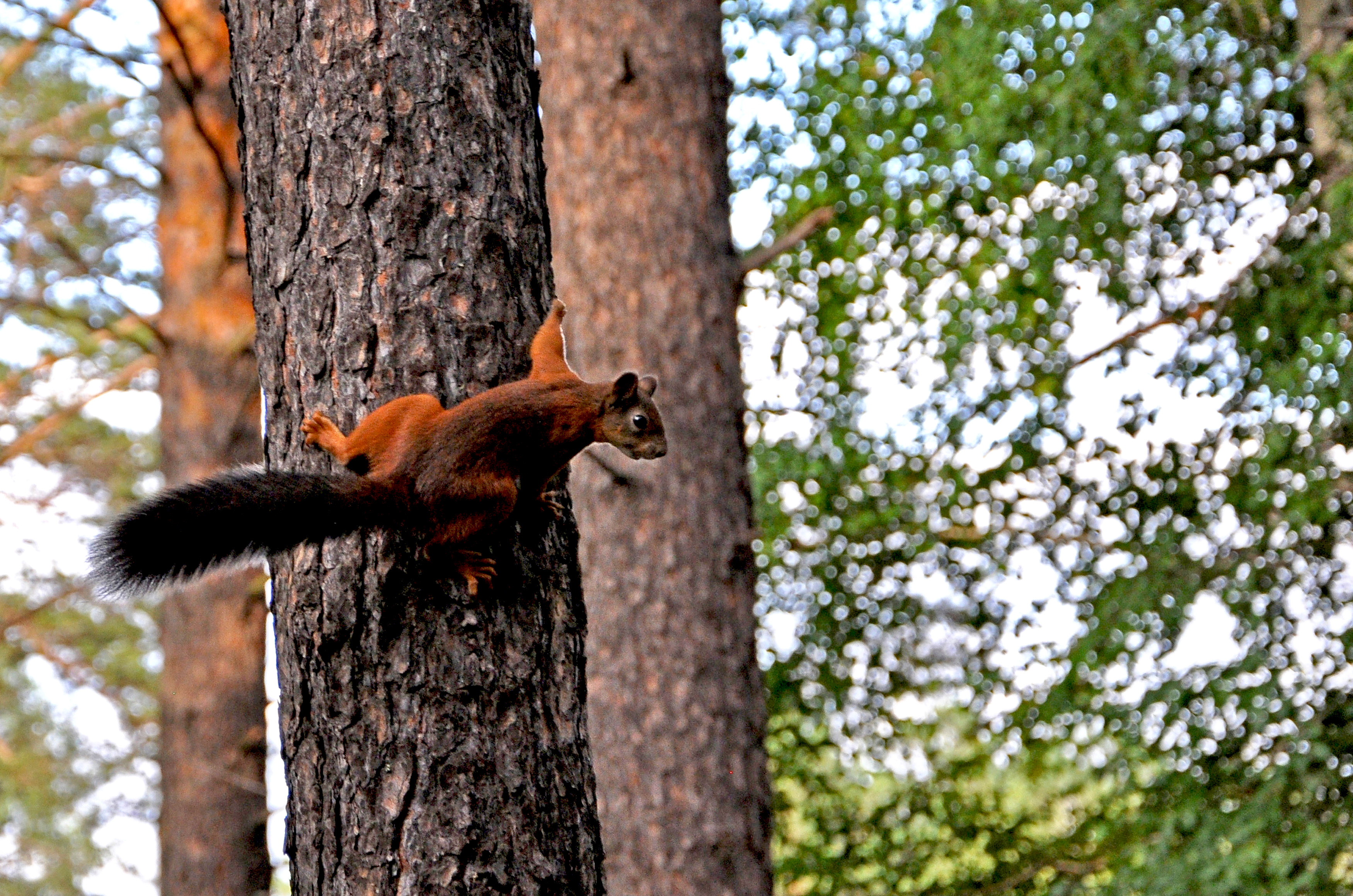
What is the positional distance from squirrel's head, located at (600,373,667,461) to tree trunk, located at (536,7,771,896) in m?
1.78

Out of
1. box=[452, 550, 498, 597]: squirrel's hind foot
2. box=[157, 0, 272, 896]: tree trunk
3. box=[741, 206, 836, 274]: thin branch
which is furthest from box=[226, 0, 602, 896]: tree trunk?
box=[157, 0, 272, 896]: tree trunk

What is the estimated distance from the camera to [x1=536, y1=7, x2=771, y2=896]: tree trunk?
3.98m

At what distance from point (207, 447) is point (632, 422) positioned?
Result: 3.94m

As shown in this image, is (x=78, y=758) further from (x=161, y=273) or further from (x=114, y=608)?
(x=161, y=273)

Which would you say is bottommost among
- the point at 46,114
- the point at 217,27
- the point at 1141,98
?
the point at 1141,98

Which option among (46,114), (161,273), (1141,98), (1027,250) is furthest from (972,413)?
(46,114)

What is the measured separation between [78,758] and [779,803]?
8.74 metres

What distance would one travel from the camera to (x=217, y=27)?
6109 millimetres

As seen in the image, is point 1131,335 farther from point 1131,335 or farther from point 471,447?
point 471,447

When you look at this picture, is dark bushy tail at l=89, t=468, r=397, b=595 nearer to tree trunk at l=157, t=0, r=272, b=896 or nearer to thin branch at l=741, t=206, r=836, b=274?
thin branch at l=741, t=206, r=836, b=274

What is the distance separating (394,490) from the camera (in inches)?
72.3

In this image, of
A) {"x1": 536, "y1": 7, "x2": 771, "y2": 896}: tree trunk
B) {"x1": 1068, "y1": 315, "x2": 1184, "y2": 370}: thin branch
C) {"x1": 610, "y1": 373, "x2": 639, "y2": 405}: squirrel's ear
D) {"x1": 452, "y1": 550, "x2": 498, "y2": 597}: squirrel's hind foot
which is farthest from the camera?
{"x1": 1068, "y1": 315, "x2": 1184, "y2": 370}: thin branch

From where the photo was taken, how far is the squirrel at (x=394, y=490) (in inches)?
68.0

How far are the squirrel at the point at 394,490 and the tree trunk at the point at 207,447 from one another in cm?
338
